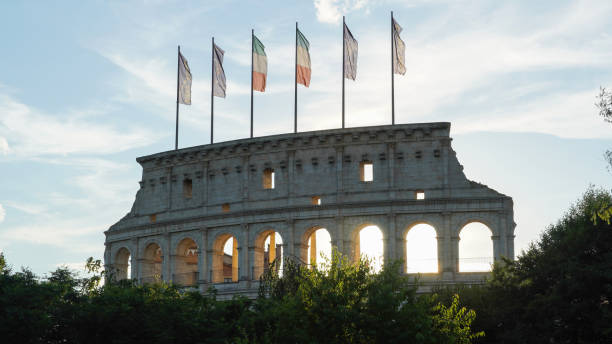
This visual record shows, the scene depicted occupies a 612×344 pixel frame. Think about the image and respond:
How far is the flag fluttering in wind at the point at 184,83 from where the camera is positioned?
257 ft

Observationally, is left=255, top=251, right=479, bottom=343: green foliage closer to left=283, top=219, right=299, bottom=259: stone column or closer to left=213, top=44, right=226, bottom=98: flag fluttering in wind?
left=283, top=219, right=299, bottom=259: stone column

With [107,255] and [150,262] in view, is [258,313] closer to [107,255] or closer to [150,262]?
[150,262]

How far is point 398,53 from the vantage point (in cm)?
7156

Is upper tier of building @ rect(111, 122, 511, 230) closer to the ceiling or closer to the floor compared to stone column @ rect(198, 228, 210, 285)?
closer to the ceiling

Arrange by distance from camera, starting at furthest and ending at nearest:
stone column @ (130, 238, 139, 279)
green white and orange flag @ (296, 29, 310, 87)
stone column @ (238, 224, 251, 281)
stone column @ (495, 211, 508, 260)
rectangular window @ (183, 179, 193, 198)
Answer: stone column @ (130, 238, 139, 279)
rectangular window @ (183, 179, 193, 198)
green white and orange flag @ (296, 29, 310, 87)
stone column @ (238, 224, 251, 281)
stone column @ (495, 211, 508, 260)

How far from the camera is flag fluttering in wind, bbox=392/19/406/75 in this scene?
71.4 m

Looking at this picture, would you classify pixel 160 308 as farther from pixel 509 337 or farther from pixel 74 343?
pixel 509 337

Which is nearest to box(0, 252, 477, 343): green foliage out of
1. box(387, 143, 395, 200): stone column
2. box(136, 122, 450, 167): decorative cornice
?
box(136, 122, 450, 167): decorative cornice

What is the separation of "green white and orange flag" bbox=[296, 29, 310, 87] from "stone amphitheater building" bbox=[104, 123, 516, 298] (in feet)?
15.1

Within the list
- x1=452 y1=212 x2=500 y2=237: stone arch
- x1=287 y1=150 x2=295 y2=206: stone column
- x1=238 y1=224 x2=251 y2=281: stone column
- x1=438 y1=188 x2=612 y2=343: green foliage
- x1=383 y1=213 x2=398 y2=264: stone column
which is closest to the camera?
x1=438 y1=188 x2=612 y2=343: green foliage

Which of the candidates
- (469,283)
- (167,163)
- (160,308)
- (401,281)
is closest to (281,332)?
(401,281)

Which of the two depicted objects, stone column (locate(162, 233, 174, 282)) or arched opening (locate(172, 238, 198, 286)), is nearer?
stone column (locate(162, 233, 174, 282))

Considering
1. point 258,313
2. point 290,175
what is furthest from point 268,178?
point 258,313

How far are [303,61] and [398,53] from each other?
7.92 meters
